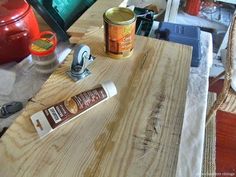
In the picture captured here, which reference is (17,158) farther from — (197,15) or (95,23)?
(197,15)

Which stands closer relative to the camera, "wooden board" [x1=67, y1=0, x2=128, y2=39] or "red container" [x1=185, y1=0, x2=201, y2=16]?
"wooden board" [x1=67, y1=0, x2=128, y2=39]

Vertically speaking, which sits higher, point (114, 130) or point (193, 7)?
point (114, 130)

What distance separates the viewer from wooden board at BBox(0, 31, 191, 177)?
39 cm

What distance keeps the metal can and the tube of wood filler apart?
0.10 meters

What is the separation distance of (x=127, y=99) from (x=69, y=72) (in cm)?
15

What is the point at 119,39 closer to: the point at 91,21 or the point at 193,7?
the point at 91,21

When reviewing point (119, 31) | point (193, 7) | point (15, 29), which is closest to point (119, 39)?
point (119, 31)

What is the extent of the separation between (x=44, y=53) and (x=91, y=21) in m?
0.18

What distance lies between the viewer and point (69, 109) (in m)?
0.45

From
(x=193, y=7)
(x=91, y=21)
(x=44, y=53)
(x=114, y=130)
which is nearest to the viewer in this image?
(x=114, y=130)

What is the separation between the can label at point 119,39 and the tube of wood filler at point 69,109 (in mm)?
100

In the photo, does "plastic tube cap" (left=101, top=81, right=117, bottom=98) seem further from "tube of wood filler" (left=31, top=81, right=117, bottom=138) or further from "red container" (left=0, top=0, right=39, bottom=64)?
"red container" (left=0, top=0, right=39, bottom=64)

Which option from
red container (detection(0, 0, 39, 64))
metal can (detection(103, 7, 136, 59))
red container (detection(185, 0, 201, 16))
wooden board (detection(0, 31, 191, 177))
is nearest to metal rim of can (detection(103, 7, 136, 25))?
metal can (detection(103, 7, 136, 59))

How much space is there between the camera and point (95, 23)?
69cm
